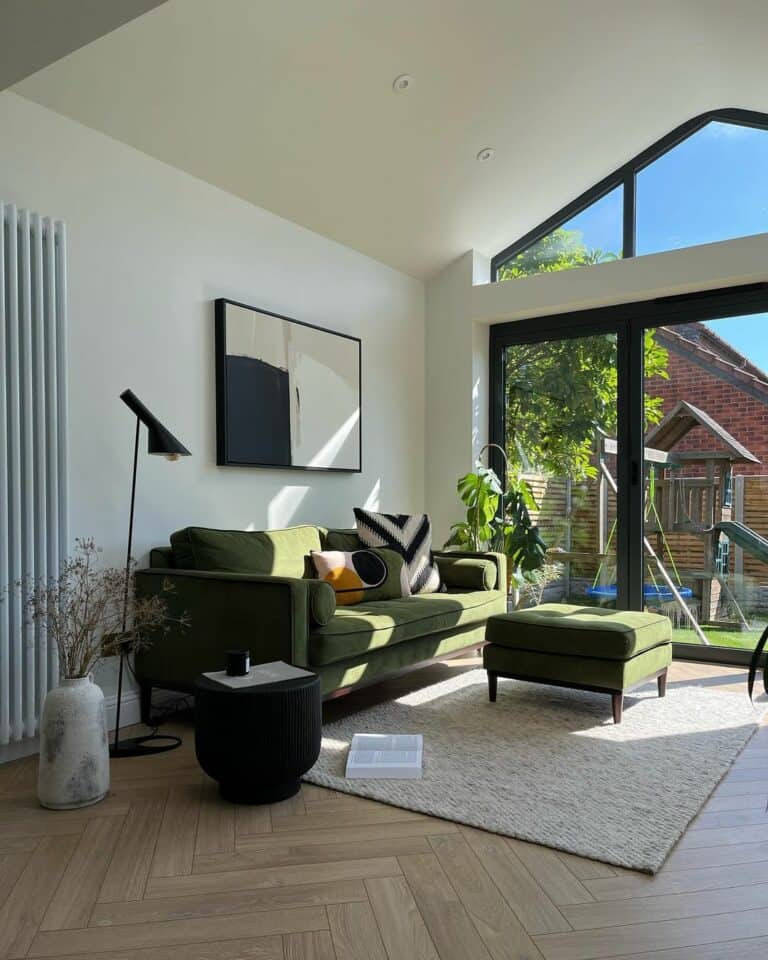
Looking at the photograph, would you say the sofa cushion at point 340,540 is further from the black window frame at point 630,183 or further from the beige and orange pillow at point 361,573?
the black window frame at point 630,183

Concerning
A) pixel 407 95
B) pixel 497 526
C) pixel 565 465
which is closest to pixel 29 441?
pixel 407 95

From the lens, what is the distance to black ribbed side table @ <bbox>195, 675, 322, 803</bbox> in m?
2.57

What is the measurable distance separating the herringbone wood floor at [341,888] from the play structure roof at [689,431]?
2771 millimetres

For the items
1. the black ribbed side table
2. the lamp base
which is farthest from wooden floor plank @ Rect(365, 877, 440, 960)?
the lamp base

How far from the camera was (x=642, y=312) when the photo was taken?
5344mm

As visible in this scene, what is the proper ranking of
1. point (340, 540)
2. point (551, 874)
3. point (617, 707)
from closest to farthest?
1. point (551, 874)
2. point (617, 707)
3. point (340, 540)

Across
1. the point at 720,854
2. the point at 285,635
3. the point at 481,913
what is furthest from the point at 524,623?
the point at 481,913

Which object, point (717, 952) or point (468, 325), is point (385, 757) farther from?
point (468, 325)

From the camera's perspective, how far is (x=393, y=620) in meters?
3.72

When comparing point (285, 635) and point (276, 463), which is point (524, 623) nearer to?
point (285, 635)

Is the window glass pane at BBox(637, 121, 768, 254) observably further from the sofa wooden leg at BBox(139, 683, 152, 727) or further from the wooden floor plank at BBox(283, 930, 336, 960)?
the wooden floor plank at BBox(283, 930, 336, 960)

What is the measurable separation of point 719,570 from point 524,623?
195cm

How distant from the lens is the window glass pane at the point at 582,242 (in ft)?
17.8

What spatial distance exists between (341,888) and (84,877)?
685 millimetres
